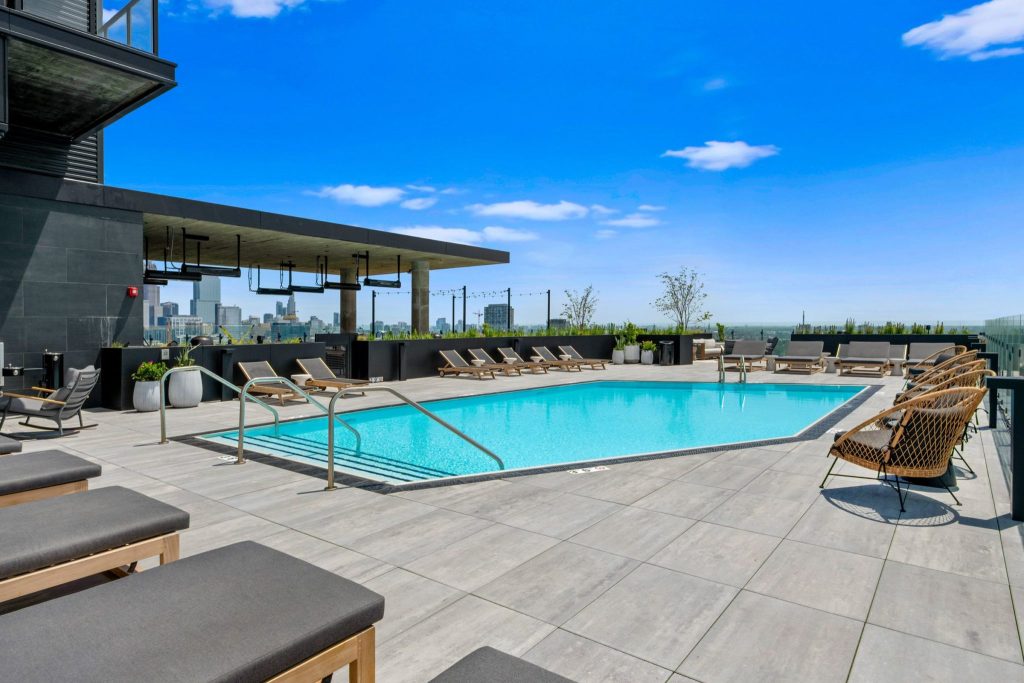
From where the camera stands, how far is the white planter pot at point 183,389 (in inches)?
364

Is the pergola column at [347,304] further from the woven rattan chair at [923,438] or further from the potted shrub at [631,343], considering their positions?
the woven rattan chair at [923,438]

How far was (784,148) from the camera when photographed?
79.9 feet

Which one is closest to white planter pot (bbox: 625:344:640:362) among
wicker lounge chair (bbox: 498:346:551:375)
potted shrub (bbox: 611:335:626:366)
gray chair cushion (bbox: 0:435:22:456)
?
potted shrub (bbox: 611:335:626:366)

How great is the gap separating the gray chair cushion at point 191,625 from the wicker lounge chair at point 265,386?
8.45 metres

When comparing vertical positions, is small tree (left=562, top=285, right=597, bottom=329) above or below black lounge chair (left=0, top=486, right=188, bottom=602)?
above

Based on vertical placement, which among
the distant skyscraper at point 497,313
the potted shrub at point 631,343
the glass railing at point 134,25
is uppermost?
the glass railing at point 134,25

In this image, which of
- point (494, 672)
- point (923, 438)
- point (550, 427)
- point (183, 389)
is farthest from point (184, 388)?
point (923, 438)

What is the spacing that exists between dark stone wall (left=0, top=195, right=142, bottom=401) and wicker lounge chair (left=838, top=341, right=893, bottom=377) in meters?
16.5

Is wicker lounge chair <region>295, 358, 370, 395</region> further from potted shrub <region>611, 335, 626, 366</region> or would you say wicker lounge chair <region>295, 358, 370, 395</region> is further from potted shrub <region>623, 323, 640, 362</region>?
potted shrub <region>623, 323, 640, 362</region>

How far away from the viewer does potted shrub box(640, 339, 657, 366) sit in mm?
18641

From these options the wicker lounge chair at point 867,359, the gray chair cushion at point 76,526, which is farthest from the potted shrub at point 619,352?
the gray chair cushion at point 76,526

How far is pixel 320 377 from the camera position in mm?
11258

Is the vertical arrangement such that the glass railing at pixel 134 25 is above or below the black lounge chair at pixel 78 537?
above

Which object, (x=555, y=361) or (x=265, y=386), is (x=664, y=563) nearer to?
(x=265, y=386)
